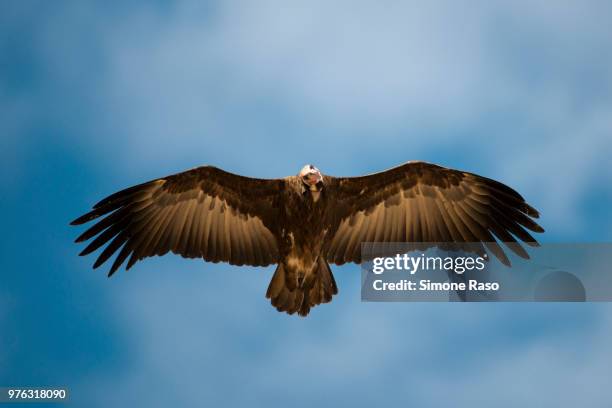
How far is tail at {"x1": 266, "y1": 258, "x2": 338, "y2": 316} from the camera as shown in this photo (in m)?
11.0

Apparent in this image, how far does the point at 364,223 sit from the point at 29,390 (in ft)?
18.1

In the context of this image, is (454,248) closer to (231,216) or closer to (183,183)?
(231,216)

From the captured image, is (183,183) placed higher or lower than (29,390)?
higher

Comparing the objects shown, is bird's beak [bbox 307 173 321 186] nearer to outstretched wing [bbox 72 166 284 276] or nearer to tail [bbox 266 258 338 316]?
outstretched wing [bbox 72 166 284 276]

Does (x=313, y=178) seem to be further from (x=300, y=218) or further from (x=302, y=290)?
(x=302, y=290)

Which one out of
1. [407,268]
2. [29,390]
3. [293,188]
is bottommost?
[29,390]

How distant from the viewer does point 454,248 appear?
11.6m

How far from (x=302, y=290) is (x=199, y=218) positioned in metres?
2.06

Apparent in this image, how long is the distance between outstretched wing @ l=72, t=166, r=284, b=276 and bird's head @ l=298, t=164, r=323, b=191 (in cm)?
53

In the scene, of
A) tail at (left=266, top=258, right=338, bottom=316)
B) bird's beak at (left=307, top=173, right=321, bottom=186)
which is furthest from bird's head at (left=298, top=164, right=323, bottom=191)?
tail at (left=266, top=258, right=338, bottom=316)

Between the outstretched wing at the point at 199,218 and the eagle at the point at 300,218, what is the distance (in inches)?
0.6

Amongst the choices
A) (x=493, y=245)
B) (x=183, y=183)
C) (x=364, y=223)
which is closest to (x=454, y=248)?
(x=493, y=245)

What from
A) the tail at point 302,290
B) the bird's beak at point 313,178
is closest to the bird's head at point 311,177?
the bird's beak at point 313,178

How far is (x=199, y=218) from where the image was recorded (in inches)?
467
